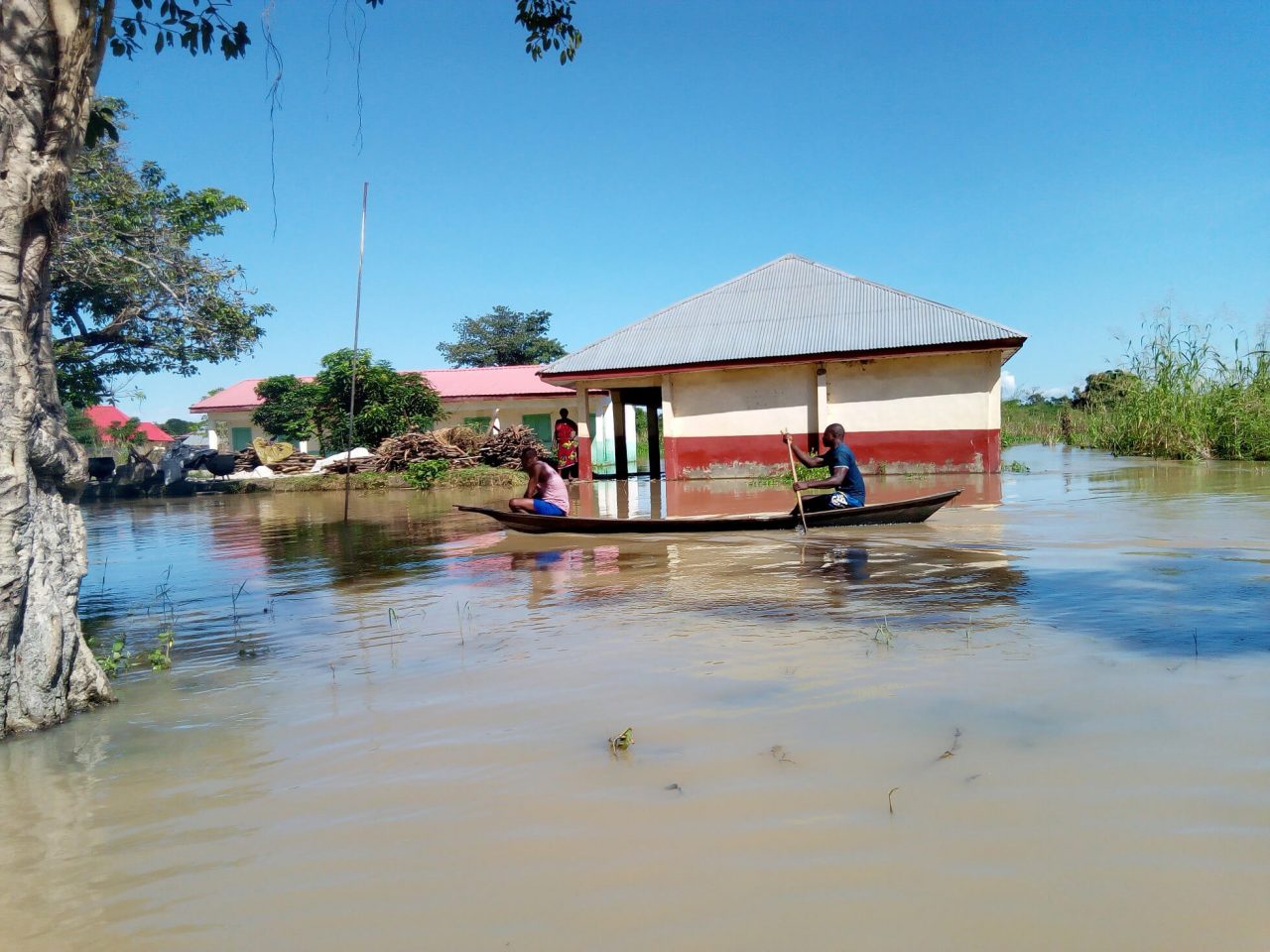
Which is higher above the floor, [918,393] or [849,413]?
[918,393]

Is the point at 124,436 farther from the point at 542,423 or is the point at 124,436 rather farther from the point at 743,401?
the point at 743,401

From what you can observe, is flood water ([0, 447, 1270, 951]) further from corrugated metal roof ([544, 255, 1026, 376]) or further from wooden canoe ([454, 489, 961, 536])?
corrugated metal roof ([544, 255, 1026, 376])

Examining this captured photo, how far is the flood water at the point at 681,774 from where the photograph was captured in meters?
2.64

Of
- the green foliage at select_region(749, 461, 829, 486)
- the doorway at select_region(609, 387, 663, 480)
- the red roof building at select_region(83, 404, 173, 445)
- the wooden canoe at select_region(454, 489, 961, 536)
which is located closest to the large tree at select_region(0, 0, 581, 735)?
the wooden canoe at select_region(454, 489, 961, 536)

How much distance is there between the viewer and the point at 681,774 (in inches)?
140

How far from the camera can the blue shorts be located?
1145cm

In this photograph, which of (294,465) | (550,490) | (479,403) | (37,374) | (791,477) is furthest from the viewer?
(479,403)

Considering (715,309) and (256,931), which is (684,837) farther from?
(715,309)

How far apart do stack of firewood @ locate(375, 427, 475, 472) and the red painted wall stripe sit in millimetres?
6203

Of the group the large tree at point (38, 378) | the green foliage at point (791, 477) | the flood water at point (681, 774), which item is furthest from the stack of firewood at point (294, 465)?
the large tree at point (38, 378)

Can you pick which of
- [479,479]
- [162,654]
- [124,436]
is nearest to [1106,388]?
[479,479]

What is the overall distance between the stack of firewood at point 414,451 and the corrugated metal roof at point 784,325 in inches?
165

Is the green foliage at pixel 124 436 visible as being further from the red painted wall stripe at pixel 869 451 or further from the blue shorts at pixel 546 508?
the blue shorts at pixel 546 508

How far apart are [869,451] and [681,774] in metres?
16.9
